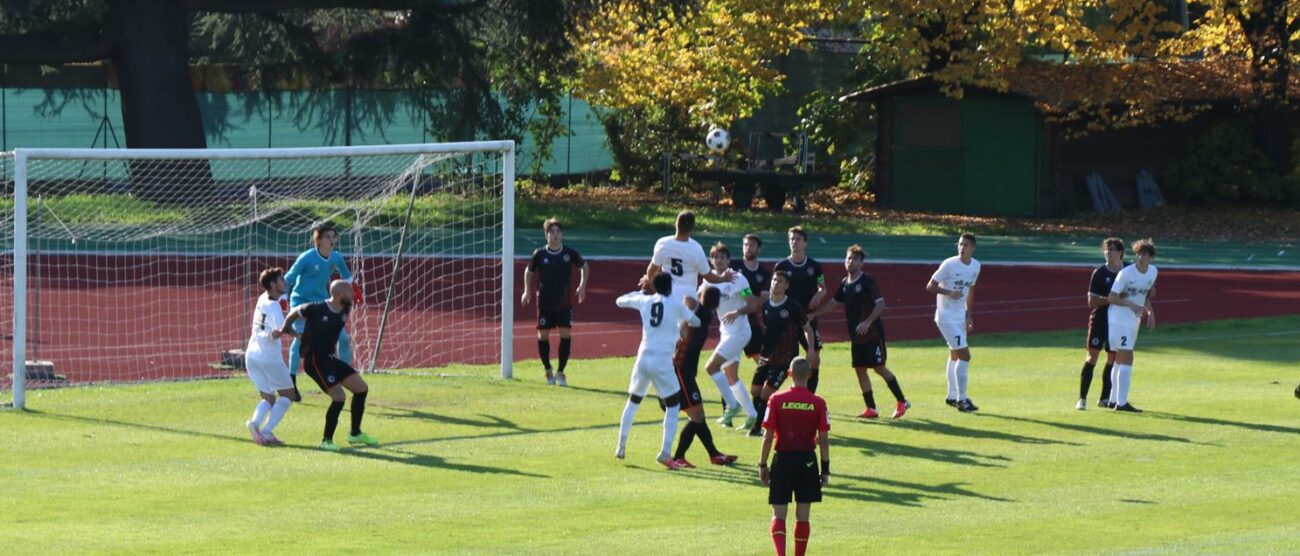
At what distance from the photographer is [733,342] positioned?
1712 centimetres

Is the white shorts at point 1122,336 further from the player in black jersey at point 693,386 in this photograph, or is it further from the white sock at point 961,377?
the player in black jersey at point 693,386

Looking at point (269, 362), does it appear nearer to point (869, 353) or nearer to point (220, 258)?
point (869, 353)

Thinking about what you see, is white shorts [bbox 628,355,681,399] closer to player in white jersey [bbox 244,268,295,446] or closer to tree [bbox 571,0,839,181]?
player in white jersey [bbox 244,268,295,446]

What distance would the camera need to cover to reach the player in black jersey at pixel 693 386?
15.6 meters

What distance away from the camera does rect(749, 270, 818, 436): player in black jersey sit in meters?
16.5

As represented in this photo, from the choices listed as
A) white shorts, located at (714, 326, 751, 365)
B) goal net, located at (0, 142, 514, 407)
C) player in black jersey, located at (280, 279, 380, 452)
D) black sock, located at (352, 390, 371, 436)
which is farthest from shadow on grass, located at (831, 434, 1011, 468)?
goal net, located at (0, 142, 514, 407)

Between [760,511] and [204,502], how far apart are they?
429 centimetres

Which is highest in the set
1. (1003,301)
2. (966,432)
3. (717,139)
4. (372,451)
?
(717,139)

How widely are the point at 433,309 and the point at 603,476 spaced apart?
12710 millimetres

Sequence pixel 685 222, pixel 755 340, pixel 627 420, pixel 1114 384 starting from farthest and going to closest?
pixel 1114 384 < pixel 755 340 < pixel 685 222 < pixel 627 420

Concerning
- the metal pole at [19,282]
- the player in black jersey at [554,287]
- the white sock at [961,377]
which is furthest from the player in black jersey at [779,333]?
the metal pole at [19,282]

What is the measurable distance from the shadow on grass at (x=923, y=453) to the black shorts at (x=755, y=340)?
1.49 m

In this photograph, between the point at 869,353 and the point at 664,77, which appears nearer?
the point at 869,353

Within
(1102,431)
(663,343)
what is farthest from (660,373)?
(1102,431)
